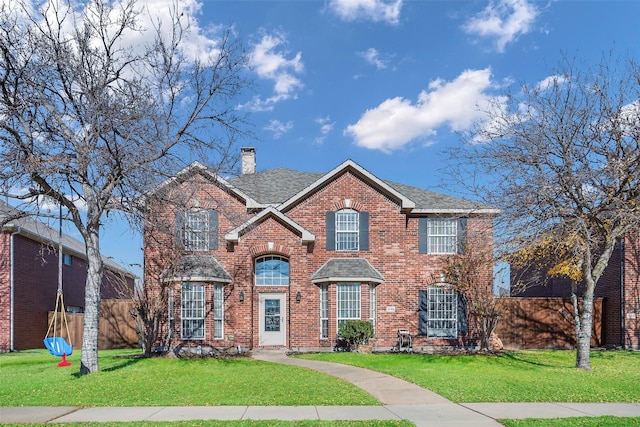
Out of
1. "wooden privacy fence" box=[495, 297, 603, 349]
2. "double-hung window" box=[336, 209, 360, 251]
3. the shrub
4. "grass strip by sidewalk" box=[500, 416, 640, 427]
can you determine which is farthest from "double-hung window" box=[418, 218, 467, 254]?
"grass strip by sidewalk" box=[500, 416, 640, 427]

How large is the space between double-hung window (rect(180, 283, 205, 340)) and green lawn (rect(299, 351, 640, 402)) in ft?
15.5

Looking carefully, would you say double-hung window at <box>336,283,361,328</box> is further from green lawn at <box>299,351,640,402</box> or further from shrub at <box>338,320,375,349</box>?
green lawn at <box>299,351,640,402</box>

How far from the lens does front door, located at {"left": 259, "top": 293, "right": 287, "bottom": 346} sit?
63.2 feet

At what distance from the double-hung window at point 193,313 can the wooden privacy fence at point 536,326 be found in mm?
11535

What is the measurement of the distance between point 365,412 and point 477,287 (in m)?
11.2

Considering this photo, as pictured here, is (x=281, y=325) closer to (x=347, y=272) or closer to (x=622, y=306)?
(x=347, y=272)

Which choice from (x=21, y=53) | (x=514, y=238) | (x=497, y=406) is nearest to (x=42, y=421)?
(x=497, y=406)

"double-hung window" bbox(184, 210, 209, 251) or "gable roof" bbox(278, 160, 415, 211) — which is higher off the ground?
"gable roof" bbox(278, 160, 415, 211)

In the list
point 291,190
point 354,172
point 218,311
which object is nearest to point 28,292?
point 218,311

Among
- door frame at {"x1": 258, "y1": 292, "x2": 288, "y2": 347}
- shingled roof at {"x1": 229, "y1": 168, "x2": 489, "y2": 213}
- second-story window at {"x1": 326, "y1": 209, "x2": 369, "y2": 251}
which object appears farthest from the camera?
shingled roof at {"x1": 229, "y1": 168, "x2": 489, "y2": 213}

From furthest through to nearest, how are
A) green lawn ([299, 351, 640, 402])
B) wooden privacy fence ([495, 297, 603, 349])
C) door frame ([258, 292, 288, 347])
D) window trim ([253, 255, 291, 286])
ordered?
wooden privacy fence ([495, 297, 603, 349])
window trim ([253, 255, 291, 286])
door frame ([258, 292, 288, 347])
green lawn ([299, 351, 640, 402])

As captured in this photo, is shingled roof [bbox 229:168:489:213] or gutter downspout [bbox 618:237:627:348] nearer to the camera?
gutter downspout [bbox 618:237:627:348]

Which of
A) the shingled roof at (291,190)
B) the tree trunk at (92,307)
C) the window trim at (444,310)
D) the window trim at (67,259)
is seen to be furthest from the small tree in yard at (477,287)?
the window trim at (67,259)

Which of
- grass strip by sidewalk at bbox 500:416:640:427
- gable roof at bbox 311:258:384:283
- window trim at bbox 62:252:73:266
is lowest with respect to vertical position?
grass strip by sidewalk at bbox 500:416:640:427
